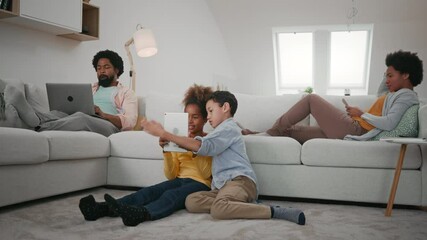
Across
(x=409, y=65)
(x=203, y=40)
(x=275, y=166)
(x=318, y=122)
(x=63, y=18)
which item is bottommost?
(x=275, y=166)

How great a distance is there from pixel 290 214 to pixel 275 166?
27.8 inches

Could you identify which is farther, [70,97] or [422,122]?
[70,97]

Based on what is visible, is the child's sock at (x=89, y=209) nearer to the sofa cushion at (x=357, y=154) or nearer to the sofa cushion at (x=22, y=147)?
the sofa cushion at (x=22, y=147)

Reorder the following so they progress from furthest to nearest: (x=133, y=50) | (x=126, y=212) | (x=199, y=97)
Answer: (x=133, y=50)
(x=199, y=97)
(x=126, y=212)

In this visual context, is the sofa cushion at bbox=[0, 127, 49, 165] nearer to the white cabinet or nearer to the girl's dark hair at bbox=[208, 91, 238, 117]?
the girl's dark hair at bbox=[208, 91, 238, 117]

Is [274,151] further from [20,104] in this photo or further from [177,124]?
[20,104]

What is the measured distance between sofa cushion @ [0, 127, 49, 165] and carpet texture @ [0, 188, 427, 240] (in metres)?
0.25

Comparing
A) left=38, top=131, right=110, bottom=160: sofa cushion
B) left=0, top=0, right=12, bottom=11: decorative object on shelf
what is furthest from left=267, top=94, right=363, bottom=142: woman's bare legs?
left=0, top=0, right=12, bottom=11: decorative object on shelf

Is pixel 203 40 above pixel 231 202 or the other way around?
above

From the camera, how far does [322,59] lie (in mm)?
7281

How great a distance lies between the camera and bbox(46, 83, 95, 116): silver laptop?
288 centimetres

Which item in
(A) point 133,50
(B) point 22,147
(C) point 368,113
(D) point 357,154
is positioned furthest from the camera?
(A) point 133,50

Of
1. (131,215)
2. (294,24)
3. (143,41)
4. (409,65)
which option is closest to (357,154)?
(409,65)

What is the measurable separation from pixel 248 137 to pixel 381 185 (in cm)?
84
